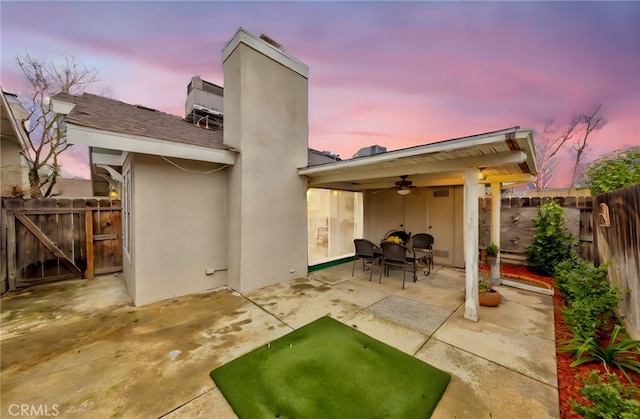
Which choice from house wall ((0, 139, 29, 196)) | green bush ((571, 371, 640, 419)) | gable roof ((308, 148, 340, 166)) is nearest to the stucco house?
gable roof ((308, 148, 340, 166))

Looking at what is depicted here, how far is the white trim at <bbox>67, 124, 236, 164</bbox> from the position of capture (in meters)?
3.40

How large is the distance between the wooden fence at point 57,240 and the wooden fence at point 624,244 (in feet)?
34.3

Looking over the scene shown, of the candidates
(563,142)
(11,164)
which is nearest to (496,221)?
(563,142)

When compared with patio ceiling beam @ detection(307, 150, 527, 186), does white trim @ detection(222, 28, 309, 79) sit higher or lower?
higher

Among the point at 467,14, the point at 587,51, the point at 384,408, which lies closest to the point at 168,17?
the point at 467,14

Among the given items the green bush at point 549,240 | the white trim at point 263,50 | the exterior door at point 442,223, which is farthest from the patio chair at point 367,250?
the white trim at point 263,50

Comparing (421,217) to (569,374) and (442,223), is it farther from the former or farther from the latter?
(569,374)

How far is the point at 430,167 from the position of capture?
13.3ft

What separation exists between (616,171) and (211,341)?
879 centimetres

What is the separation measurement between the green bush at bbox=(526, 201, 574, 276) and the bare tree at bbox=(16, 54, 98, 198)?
18758mm

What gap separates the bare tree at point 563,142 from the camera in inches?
559

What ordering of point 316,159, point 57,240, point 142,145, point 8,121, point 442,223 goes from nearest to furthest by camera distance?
point 142,145 → point 57,240 → point 8,121 → point 442,223 → point 316,159

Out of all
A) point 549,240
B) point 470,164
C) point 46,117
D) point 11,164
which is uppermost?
point 46,117

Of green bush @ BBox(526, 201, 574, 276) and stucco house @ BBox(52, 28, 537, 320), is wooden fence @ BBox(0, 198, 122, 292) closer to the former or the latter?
stucco house @ BBox(52, 28, 537, 320)
